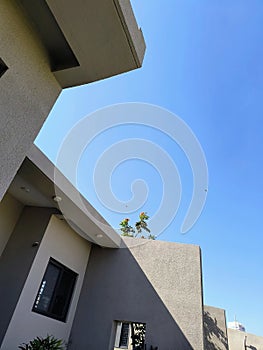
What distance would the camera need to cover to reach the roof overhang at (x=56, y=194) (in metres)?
3.66

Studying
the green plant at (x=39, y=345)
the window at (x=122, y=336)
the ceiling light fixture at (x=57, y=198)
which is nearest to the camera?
the green plant at (x=39, y=345)

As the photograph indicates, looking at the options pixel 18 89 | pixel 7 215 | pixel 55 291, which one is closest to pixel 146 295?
pixel 55 291

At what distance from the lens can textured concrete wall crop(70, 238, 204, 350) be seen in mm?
5109

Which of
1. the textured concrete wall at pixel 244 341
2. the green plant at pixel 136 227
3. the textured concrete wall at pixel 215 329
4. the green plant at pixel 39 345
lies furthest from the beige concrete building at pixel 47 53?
the textured concrete wall at pixel 244 341

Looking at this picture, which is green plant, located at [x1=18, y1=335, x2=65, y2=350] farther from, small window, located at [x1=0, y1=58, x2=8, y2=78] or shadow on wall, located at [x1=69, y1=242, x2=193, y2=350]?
small window, located at [x1=0, y1=58, x2=8, y2=78]

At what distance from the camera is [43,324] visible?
15.1ft

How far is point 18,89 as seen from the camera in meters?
1.67

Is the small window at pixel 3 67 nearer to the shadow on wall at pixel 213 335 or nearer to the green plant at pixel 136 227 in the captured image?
the green plant at pixel 136 227

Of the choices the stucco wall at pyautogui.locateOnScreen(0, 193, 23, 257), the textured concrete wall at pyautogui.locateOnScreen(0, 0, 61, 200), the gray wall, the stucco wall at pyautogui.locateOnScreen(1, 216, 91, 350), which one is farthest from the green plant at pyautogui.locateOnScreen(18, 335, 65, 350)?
the textured concrete wall at pyautogui.locateOnScreen(0, 0, 61, 200)

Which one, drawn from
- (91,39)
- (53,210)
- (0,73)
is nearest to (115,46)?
(91,39)

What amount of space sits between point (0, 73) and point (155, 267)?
5.35 meters

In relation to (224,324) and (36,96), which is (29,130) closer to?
(36,96)

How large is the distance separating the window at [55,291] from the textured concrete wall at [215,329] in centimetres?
459

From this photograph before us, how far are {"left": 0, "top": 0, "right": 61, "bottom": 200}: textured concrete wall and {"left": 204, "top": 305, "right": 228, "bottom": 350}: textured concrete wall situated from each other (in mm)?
8073
